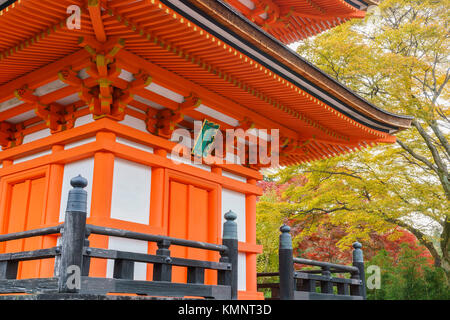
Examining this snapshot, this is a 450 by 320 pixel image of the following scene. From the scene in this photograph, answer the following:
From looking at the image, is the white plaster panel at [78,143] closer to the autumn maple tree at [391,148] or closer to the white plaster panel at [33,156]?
the white plaster panel at [33,156]

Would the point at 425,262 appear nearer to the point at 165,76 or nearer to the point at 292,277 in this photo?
the point at 292,277

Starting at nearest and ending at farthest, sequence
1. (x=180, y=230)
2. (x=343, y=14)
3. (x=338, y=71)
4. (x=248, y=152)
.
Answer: (x=180, y=230) < (x=248, y=152) < (x=343, y=14) < (x=338, y=71)

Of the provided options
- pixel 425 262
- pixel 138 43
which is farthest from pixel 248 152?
pixel 425 262

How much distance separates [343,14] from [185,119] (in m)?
6.12

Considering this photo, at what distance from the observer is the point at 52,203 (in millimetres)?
6789

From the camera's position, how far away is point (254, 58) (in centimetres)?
627

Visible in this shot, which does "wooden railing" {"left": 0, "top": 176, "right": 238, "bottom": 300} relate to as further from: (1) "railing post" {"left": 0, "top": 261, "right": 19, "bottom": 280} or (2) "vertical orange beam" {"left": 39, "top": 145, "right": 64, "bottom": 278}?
(2) "vertical orange beam" {"left": 39, "top": 145, "right": 64, "bottom": 278}

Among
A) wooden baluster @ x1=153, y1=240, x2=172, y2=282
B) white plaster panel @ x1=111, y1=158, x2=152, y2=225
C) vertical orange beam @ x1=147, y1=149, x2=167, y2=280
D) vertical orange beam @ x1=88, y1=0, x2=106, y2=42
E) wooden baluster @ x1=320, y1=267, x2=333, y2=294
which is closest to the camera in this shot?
vertical orange beam @ x1=88, y1=0, x2=106, y2=42

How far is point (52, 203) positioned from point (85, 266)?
2.69 meters

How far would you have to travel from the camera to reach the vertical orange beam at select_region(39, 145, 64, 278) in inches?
261

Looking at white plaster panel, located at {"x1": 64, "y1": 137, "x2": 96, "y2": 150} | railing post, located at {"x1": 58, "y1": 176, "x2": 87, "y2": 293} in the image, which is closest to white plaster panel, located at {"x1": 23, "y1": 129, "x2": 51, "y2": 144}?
white plaster panel, located at {"x1": 64, "y1": 137, "x2": 96, "y2": 150}

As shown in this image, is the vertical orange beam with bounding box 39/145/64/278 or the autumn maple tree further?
the autumn maple tree

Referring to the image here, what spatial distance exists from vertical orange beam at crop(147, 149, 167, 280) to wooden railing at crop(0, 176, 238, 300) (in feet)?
4.57
